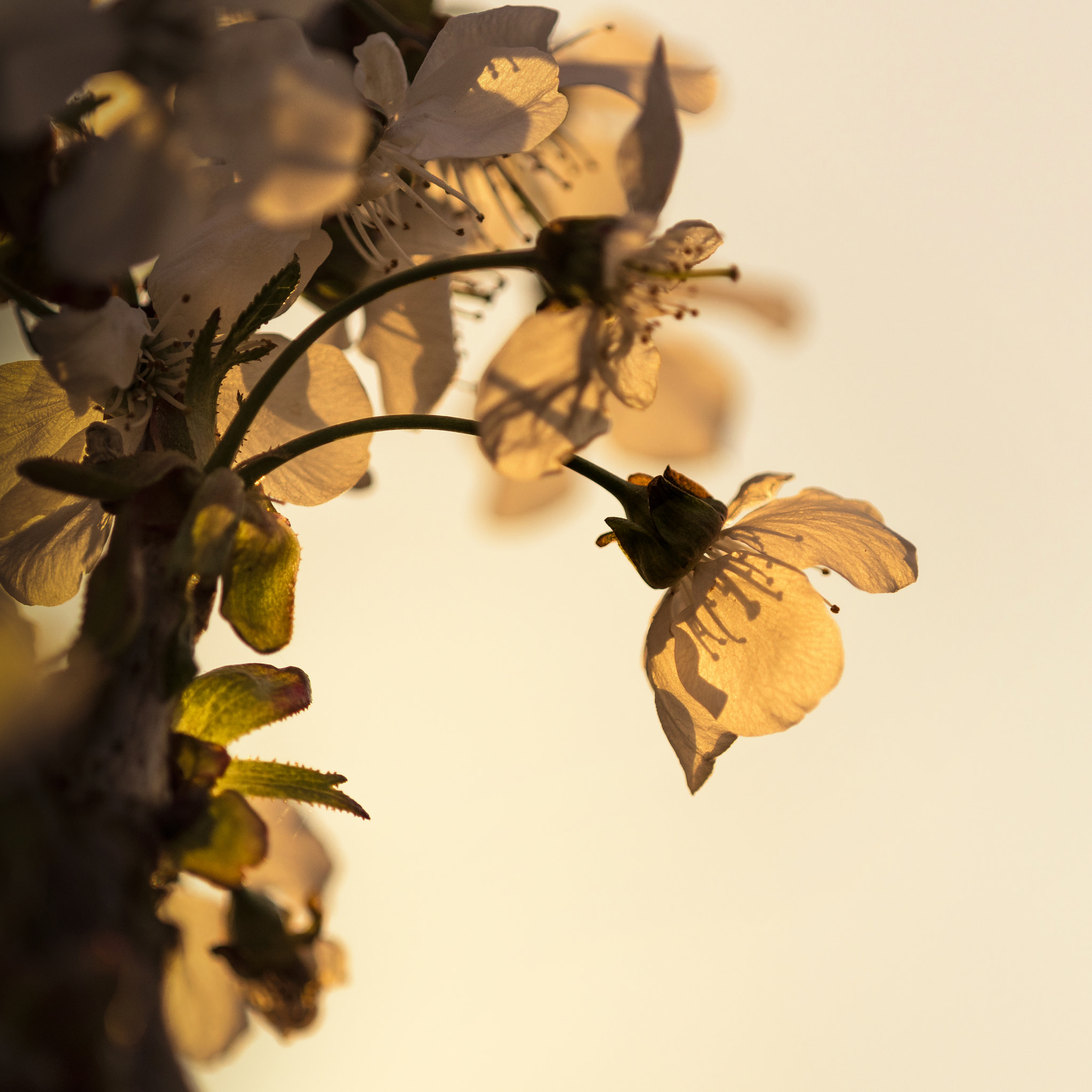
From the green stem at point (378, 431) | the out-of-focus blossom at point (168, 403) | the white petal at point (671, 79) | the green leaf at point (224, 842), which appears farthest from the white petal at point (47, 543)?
the white petal at point (671, 79)

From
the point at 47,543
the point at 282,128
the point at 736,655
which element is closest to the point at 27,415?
the point at 47,543

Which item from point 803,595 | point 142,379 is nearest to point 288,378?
point 142,379

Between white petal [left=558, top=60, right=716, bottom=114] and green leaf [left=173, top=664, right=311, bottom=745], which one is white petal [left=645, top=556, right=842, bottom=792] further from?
white petal [left=558, top=60, right=716, bottom=114]

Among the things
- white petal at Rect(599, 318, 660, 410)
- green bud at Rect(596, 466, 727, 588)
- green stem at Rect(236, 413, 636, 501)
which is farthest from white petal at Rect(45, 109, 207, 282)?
green bud at Rect(596, 466, 727, 588)

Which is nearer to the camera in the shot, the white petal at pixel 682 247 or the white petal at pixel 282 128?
the white petal at pixel 282 128

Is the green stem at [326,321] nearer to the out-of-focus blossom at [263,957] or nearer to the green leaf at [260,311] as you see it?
the green leaf at [260,311]

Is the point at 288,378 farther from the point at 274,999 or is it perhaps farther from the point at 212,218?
the point at 274,999
